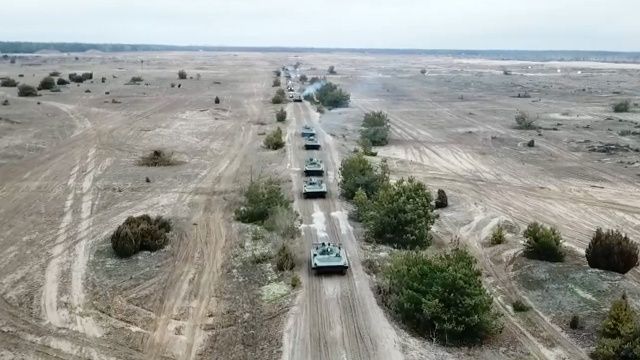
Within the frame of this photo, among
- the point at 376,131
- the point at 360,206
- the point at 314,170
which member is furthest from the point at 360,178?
the point at 376,131

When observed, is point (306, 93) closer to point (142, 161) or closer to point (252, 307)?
point (142, 161)

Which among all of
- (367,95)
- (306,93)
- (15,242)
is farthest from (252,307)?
(367,95)


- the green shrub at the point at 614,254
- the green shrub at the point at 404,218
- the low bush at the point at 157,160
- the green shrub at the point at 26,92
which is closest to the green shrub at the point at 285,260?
the green shrub at the point at 404,218

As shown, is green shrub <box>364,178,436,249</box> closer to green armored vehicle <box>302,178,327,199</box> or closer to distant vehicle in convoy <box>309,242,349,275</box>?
distant vehicle in convoy <box>309,242,349,275</box>

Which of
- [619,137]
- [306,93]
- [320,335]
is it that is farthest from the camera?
[306,93]

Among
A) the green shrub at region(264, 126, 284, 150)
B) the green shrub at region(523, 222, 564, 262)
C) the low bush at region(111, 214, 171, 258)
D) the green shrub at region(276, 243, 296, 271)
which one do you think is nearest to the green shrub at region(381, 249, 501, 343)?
the green shrub at region(276, 243, 296, 271)

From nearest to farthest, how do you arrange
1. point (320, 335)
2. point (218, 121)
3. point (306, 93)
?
point (320, 335) → point (218, 121) → point (306, 93)

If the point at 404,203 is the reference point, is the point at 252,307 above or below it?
below
